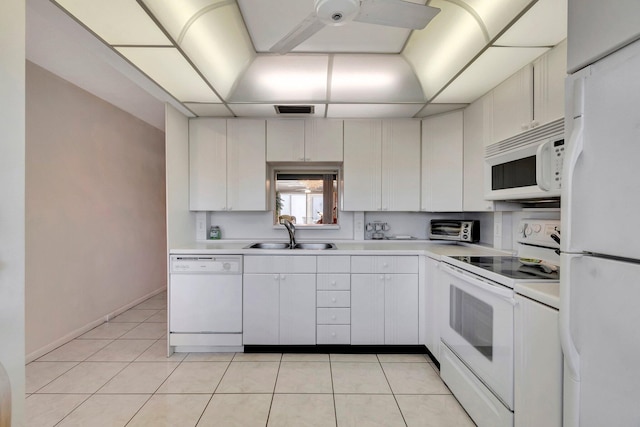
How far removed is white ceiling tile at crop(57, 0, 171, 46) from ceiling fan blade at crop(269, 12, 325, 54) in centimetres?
69

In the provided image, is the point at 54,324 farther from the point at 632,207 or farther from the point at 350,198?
the point at 632,207

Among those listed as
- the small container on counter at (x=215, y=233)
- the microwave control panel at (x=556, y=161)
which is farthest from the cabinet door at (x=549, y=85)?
the small container on counter at (x=215, y=233)

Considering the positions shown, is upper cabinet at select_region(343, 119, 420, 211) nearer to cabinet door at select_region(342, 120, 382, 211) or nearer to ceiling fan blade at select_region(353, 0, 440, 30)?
cabinet door at select_region(342, 120, 382, 211)

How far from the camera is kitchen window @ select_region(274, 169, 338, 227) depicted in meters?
3.21

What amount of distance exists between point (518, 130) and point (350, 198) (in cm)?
148

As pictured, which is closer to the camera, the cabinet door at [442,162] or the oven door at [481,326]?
the oven door at [481,326]

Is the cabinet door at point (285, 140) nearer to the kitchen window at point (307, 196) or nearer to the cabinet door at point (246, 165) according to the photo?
the cabinet door at point (246, 165)

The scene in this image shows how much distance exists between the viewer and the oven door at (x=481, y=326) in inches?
55.0

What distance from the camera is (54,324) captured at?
2.56 metres

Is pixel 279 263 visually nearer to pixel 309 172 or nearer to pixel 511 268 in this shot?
pixel 309 172

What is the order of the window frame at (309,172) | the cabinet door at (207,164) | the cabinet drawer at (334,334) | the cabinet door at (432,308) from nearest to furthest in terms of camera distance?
the cabinet door at (432,308)
the cabinet drawer at (334,334)
the cabinet door at (207,164)
the window frame at (309,172)

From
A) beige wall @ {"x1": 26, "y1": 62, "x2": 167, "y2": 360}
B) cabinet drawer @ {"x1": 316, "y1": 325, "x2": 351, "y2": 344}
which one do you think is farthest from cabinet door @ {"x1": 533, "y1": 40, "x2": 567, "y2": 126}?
beige wall @ {"x1": 26, "y1": 62, "x2": 167, "y2": 360}

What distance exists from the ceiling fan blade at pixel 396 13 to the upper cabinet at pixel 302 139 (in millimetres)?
1501

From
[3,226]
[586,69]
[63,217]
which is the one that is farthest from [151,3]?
[63,217]
